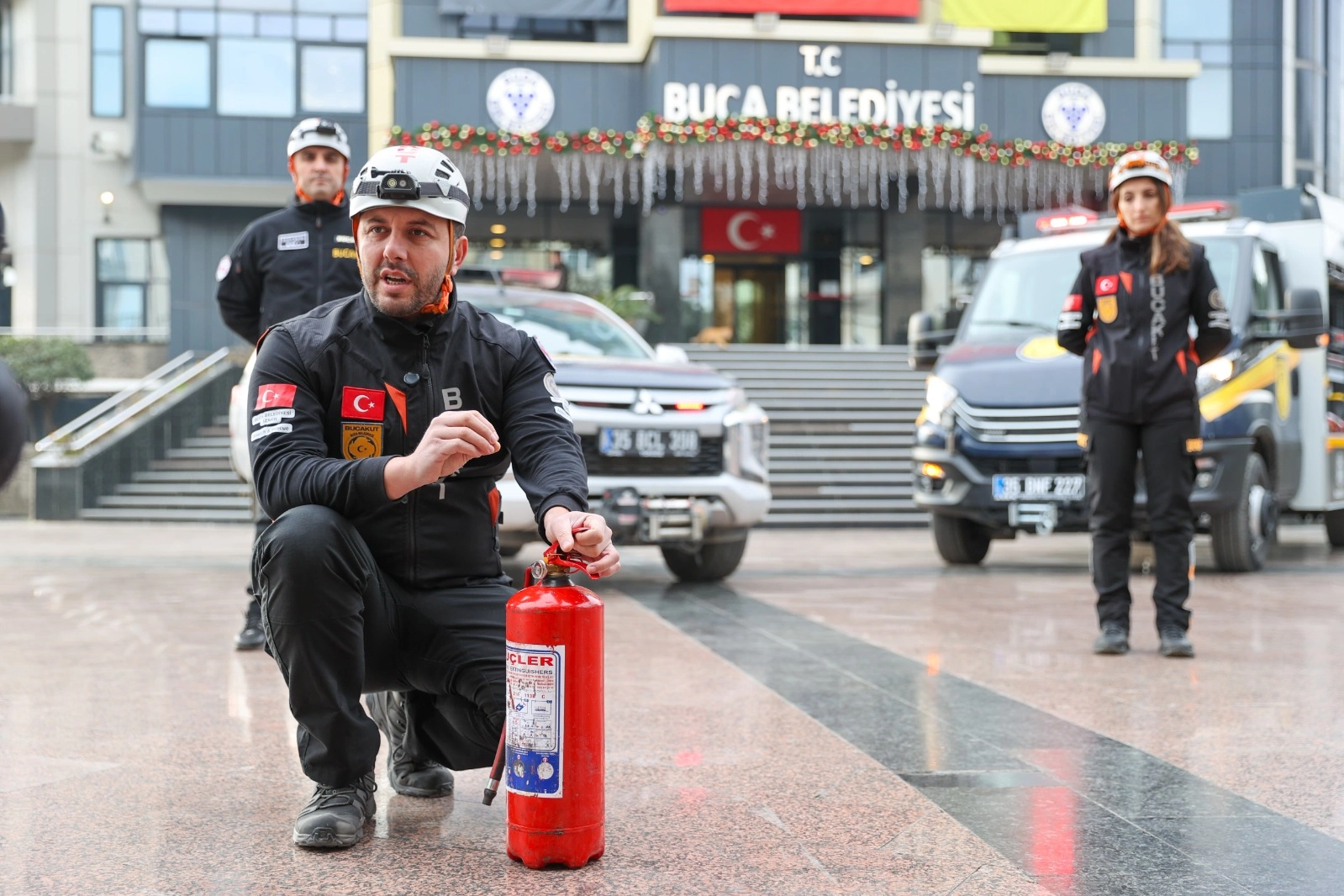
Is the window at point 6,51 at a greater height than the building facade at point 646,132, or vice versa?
the window at point 6,51

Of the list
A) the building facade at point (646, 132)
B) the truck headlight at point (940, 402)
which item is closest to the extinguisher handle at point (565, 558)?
the truck headlight at point (940, 402)

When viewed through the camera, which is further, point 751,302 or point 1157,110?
point 751,302

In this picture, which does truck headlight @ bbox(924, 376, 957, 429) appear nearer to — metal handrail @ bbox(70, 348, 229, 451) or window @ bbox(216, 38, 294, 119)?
metal handrail @ bbox(70, 348, 229, 451)

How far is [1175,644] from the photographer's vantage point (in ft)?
20.3

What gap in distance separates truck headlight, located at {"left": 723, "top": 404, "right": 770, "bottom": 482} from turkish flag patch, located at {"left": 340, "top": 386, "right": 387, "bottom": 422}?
534 centimetres

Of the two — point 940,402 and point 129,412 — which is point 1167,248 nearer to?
point 940,402

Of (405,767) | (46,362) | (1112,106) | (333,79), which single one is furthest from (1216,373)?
(333,79)

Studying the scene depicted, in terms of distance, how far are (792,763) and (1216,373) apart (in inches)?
251

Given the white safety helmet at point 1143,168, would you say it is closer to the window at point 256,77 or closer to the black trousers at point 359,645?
the black trousers at point 359,645

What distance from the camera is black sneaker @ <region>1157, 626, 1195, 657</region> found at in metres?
6.18

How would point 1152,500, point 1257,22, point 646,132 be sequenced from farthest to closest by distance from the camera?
point 1257,22 → point 646,132 → point 1152,500

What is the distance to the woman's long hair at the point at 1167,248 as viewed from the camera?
6176 millimetres

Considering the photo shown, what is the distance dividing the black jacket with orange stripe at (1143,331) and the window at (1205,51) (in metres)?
28.2

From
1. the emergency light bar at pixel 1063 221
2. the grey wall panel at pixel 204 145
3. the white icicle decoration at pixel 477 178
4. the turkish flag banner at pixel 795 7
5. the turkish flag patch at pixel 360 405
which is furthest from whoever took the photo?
the grey wall panel at pixel 204 145
